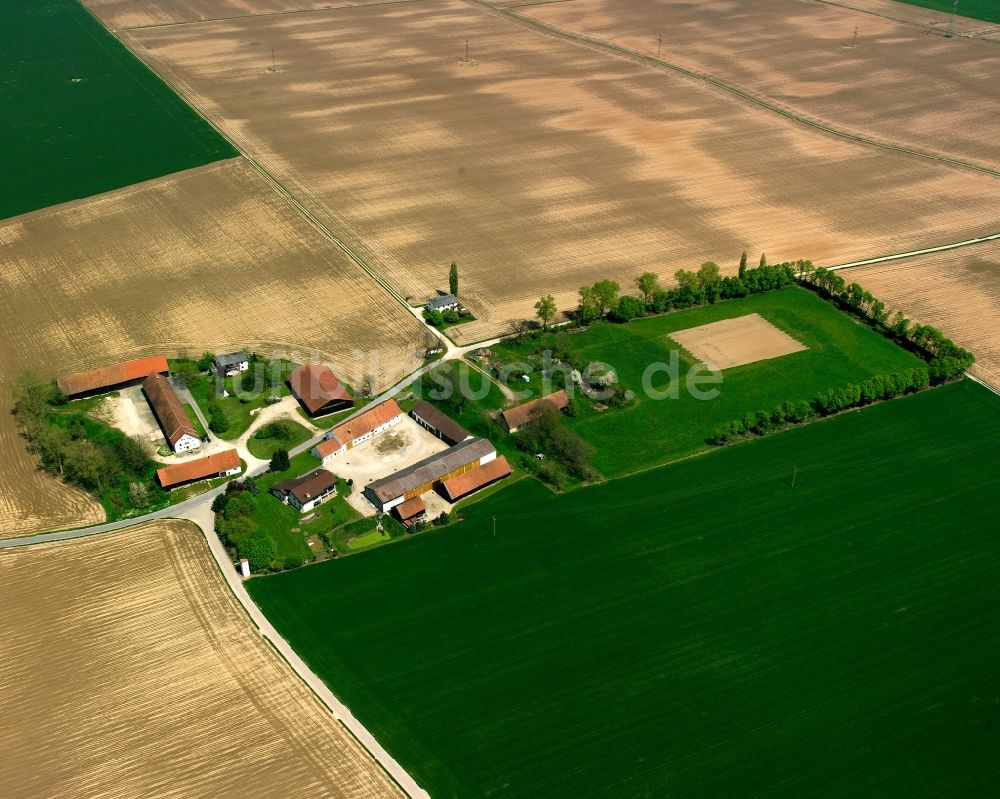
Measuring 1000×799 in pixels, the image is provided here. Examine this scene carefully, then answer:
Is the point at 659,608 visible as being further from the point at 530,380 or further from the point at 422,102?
the point at 422,102

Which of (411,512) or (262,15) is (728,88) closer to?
(262,15)

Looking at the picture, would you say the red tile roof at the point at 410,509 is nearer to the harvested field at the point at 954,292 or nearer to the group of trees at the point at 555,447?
the group of trees at the point at 555,447

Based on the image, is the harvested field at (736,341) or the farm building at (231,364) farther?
the harvested field at (736,341)

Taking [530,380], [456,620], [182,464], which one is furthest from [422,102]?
[456,620]

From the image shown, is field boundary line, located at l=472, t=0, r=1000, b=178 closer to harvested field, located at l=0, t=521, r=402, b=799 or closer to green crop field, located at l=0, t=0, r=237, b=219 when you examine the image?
green crop field, located at l=0, t=0, r=237, b=219

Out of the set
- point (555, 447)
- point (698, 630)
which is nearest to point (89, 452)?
point (555, 447)

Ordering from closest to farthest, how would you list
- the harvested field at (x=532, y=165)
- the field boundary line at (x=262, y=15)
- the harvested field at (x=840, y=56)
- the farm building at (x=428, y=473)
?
the farm building at (x=428, y=473) → the harvested field at (x=532, y=165) → the harvested field at (x=840, y=56) → the field boundary line at (x=262, y=15)

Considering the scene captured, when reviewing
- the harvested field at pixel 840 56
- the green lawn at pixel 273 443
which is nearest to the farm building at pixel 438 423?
the green lawn at pixel 273 443
